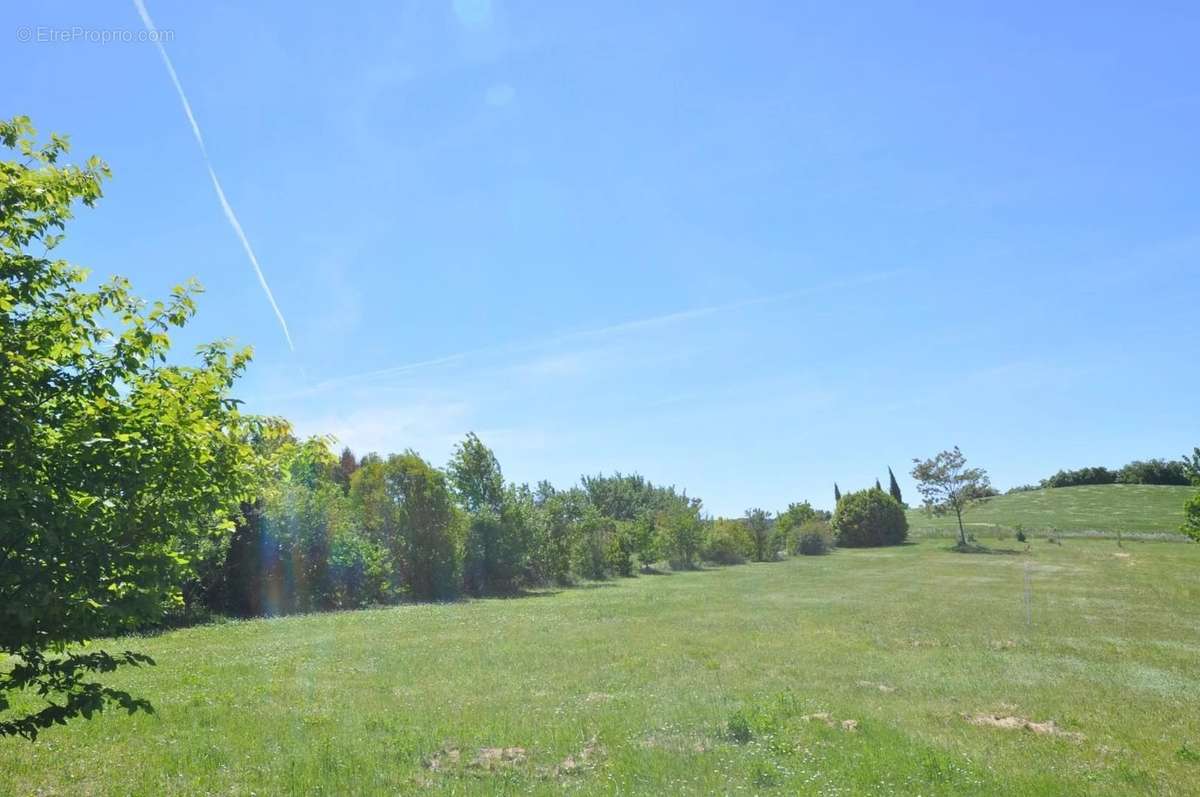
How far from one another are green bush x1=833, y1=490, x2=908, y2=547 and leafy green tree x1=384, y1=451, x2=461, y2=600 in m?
65.4

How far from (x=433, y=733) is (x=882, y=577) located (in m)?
47.5

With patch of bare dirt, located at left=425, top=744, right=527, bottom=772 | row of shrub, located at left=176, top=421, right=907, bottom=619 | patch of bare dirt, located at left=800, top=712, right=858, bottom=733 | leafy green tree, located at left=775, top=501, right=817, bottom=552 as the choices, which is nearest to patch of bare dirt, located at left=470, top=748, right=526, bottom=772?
patch of bare dirt, located at left=425, top=744, right=527, bottom=772

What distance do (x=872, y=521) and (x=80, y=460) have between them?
333 feet

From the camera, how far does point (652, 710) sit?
12570mm

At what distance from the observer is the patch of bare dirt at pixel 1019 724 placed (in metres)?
11.5

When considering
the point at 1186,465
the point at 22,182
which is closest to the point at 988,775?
the point at 22,182

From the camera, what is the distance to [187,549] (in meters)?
8.30

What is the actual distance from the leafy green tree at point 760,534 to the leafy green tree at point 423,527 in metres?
48.4

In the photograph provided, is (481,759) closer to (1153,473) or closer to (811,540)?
(811,540)

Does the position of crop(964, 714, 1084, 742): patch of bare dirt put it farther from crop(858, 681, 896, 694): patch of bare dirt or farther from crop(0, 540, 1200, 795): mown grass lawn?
crop(858, 681, 896, 694): patch of bare dirt

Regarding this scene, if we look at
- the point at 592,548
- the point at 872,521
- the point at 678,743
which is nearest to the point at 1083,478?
the point at 872,521

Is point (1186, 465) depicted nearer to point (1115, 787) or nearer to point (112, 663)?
point (1115, 787)

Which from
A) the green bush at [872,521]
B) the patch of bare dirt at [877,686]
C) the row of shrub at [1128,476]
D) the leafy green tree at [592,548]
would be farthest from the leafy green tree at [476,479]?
the row of shrub at [1128,476]

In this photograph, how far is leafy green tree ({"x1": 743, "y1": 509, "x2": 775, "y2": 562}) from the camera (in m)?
→ 88.4
